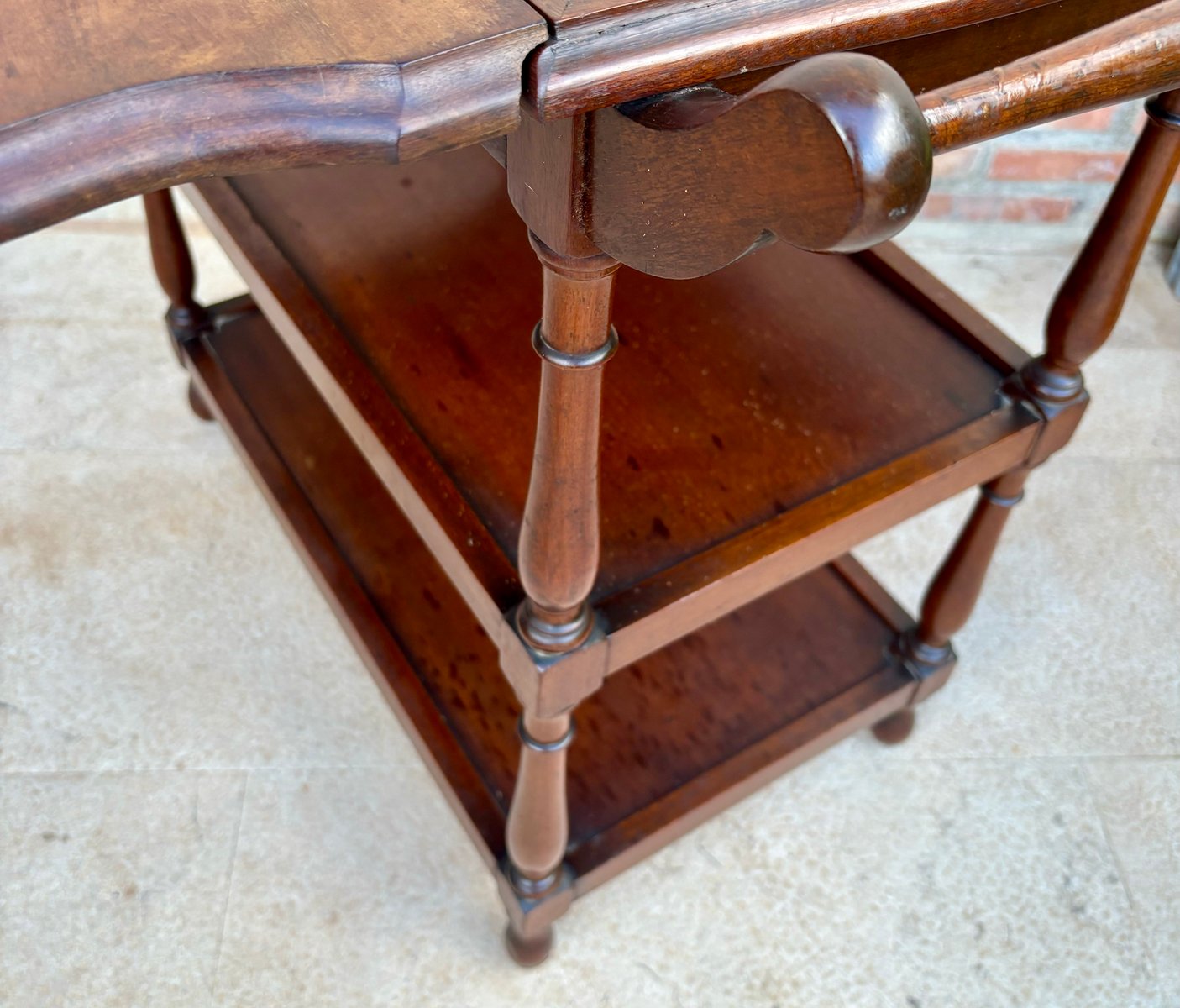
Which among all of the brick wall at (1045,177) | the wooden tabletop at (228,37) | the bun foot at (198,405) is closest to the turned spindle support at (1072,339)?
the wooden tabletop at (228,37)

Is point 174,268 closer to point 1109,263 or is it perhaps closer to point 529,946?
point 529,946

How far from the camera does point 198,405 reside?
134 cm

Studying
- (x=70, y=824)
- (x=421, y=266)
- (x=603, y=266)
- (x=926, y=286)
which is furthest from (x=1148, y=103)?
(x=70, y=824)

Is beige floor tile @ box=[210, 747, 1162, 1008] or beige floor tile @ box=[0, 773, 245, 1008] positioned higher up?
beige floor tile @ box=[0, 773, 245, 1008]

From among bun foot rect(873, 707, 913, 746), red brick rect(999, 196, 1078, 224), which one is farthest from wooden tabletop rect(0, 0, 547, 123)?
red brick rect(999, 196, 1078, 224)

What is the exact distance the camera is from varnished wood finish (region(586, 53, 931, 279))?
0.33 metres

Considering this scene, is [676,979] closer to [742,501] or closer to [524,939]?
[524,939]

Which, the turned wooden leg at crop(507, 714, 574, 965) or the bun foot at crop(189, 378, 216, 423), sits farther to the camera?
the bun foot at crop(189, 378, 216, 423)

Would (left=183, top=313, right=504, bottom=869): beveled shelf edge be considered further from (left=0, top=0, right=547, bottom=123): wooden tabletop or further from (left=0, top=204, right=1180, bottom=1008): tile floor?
(left=0, top=0, right=547, bottom=123): wooden tabletop

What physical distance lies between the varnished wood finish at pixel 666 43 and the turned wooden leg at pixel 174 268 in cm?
83

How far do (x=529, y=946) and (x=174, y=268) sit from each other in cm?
76

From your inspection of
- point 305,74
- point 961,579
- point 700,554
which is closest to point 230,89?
point 305,74

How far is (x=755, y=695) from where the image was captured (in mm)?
1019

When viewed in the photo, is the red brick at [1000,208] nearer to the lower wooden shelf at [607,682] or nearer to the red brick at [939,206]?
the red brick at [939,206]
